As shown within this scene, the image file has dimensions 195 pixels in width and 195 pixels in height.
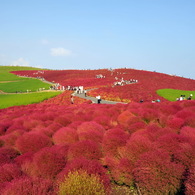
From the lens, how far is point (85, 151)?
5.29 m

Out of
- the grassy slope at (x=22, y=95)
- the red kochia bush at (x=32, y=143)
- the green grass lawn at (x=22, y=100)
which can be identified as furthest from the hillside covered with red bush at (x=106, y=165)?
the grassy slope at (x=22, y=95)

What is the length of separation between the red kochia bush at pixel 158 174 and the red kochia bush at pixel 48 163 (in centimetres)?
197

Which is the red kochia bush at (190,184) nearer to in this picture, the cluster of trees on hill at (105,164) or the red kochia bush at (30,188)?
the cluster of trees on hill at (105,164)

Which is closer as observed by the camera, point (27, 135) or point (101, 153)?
point (101, 153)

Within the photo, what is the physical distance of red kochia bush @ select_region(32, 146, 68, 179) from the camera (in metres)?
4.62

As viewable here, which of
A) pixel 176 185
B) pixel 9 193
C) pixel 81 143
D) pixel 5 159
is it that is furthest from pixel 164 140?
pixel 5 159

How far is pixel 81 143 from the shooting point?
5414 millimetres

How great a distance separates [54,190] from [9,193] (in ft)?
2.63

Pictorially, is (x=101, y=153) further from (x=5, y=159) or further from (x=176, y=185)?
(x=5, y=159)

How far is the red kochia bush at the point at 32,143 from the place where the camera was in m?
6.39

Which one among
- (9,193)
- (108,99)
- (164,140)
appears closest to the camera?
(9,193)

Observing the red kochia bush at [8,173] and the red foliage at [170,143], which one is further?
the red foliage at [170,143]

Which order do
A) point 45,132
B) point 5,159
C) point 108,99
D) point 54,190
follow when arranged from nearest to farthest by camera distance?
point 54,190 → point 5,159 → point 45,132 → point 108,99

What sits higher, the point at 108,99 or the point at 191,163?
the point at 191,163
